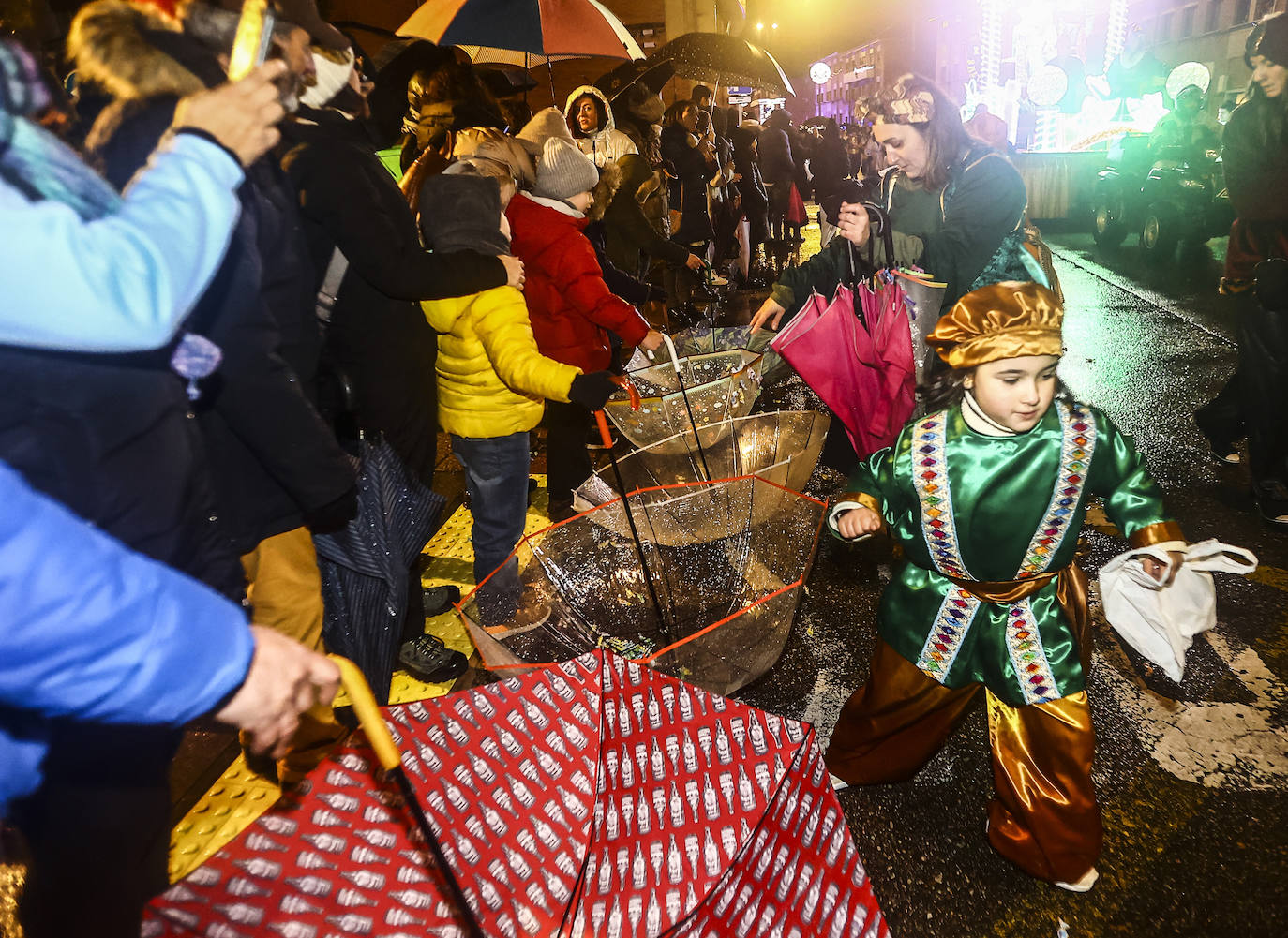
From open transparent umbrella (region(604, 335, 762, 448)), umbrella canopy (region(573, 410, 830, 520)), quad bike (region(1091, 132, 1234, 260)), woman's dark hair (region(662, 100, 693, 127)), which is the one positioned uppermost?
woman's dark hair (region(662, 100, 693, 127))

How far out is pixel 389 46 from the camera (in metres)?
4.05

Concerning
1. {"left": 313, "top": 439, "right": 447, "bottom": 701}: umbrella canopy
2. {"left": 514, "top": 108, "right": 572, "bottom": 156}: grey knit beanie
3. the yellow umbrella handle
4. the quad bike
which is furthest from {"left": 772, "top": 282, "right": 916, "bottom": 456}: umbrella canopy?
the quad bike

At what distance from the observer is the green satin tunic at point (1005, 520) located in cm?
176

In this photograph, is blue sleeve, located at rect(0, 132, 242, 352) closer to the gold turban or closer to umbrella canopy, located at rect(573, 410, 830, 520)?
the gold turban

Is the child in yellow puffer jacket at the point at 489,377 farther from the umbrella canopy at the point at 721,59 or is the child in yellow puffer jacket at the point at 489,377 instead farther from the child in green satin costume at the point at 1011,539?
the umbrella canopy at the point at 721,59

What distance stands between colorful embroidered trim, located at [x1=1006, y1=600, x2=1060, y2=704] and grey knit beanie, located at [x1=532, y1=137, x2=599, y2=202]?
2.60 m

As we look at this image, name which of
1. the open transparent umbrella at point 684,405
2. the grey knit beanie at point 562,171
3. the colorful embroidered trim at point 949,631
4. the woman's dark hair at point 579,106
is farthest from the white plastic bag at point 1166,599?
the woman's dark hair at point 579,106

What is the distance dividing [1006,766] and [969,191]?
7.21ft

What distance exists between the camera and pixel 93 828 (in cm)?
115

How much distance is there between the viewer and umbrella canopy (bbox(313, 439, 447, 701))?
2230 mm

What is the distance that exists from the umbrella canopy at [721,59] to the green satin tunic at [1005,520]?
787cm

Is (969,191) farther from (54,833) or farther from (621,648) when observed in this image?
(54,833)

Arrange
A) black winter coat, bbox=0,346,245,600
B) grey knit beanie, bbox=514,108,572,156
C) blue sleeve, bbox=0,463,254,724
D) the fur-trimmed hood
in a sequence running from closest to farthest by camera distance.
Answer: blue sleeve, bbox=0,463,254,724
black winter coat, bbox=0,346,245,600
the fur-trimmed hood
grey knit beanie, bbox=514,108,572,156

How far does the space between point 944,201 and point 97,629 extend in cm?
321
